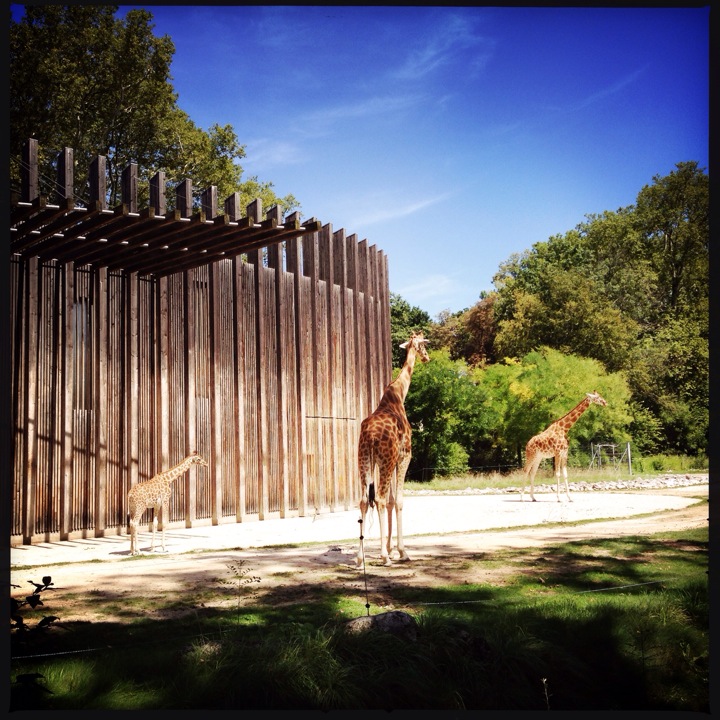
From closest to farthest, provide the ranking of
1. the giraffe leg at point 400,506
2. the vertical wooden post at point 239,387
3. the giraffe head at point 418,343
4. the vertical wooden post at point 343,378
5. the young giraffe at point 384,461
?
the giraffe leg at point 400,506
the young giraffe at point 384,461
the giraffe head at point 418,343
the vertical wooden post at point 239,387
the vertical wooden post at point 343,378

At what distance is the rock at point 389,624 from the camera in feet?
14.1

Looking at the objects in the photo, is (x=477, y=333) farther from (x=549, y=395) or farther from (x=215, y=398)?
(x=215, y=398)

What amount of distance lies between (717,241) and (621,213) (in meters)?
2.92

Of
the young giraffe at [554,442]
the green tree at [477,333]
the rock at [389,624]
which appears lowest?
the rock at [389,624]

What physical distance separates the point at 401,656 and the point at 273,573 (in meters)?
2.42

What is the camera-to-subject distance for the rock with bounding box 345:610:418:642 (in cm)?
429

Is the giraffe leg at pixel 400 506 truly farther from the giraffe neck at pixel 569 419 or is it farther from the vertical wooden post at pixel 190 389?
the giraffe neck at pixel 569 419

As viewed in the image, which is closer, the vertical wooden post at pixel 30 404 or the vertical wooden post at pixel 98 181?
the vertical wooden post at pixel 98 181

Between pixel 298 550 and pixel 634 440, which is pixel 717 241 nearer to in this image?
pixel 298 550

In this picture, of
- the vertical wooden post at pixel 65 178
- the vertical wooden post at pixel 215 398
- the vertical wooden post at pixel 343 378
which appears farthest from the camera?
the vertical wooden post at pixel 343 378

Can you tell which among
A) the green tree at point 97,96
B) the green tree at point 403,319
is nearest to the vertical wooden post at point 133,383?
the green tree at point 97,96

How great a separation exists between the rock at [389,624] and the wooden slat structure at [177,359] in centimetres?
555

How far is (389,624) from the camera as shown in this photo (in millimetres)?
4320

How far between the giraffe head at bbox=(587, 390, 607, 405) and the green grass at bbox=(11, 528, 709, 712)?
7327 mm
